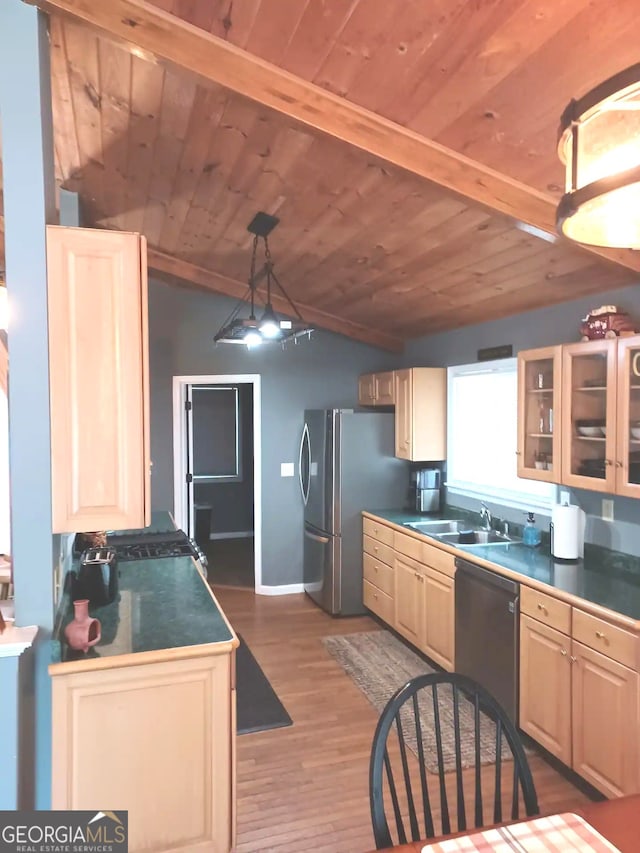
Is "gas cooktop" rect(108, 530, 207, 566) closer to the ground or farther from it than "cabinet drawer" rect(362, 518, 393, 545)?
farther from it

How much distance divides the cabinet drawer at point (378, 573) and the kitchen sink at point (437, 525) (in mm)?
395

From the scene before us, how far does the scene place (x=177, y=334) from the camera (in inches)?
210

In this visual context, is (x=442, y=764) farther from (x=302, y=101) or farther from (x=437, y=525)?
(x=437, y=525)

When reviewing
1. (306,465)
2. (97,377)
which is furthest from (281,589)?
(97,377)

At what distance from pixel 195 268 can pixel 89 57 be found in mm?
2484

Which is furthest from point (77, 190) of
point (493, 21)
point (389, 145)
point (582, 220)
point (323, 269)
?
point (582, 220)

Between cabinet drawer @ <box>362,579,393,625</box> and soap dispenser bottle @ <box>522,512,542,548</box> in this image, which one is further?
cabinet drawer @ <box>362,579,393,625</box>

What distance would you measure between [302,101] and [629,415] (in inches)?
75.4

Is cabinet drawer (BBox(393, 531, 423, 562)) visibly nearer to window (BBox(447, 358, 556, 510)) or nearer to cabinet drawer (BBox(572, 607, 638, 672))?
window (BBox(447, 358, 556, 510))

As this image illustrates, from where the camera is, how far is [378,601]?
181 inches

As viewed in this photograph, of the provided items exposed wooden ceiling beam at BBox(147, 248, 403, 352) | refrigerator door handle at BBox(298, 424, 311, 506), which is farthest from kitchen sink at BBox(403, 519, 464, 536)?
exposed wooden ceiling beam at BBox(147, 248, 403, 352)

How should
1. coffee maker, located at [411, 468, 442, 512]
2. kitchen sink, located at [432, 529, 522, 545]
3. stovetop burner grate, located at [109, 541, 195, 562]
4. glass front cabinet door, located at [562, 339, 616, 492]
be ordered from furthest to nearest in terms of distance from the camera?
coffee maker, located at [411, 468, 442, 512] → kitchen sink, located at [432, 529, 522, 545] → stovetop burner grate, located at [109, 541, 195, 562] → glass front cabinet door, located at [562, 339, 616, 492]

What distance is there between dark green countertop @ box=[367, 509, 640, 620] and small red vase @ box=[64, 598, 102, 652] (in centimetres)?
198

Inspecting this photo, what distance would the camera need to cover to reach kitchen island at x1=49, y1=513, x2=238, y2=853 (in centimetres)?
199
